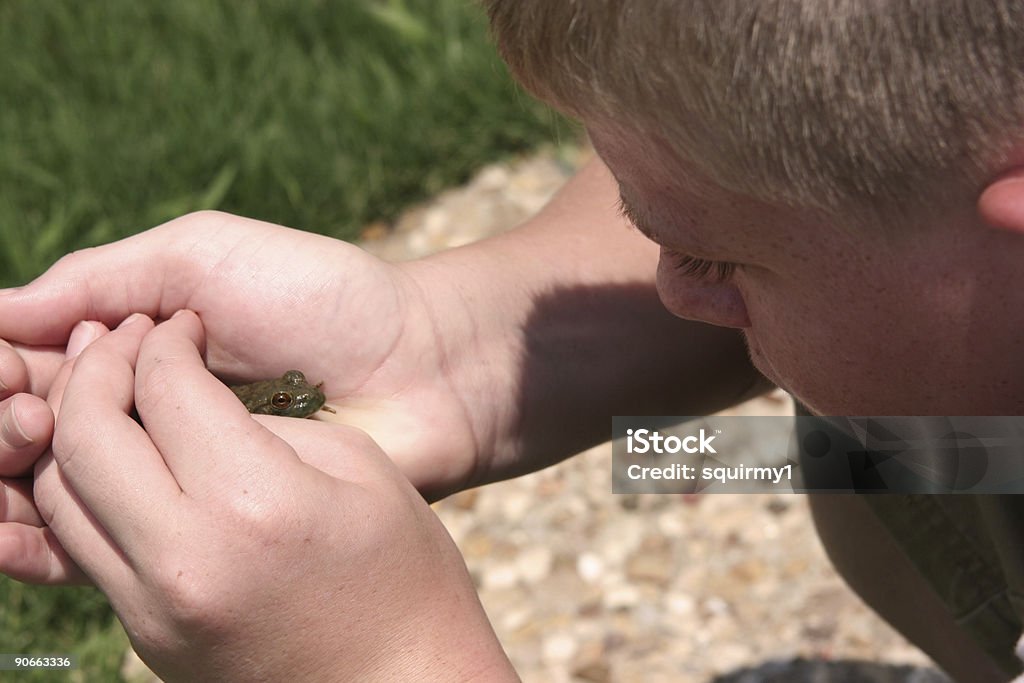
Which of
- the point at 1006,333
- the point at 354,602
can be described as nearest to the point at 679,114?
the point at 1006,333

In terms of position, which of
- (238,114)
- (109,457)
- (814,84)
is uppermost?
(814,84)

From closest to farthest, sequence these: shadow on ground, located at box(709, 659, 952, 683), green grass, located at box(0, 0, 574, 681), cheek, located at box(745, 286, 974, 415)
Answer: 1. cheek, located at box(745, 286, 974, 415)
2. shadow on ground, located at box(709, 659, 952, 683)
3. green grass, located at box(0, 0, 574, 681)

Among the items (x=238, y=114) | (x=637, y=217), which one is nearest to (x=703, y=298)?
(x=637, y=217)

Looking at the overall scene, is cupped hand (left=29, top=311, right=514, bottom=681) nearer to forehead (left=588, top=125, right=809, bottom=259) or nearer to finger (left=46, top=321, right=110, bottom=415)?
finger (left=46, top=321, right=110, bottom=415)

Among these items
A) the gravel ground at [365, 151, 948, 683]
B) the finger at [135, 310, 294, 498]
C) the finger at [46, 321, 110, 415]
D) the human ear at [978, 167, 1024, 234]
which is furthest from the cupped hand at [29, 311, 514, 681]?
the gravel ground at [365, 151, 948, 683]

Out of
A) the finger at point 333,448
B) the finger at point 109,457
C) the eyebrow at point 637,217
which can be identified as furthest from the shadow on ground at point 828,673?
the finger at point 109,457

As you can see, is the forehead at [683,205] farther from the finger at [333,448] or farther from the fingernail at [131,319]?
the fingernail at [131,319]

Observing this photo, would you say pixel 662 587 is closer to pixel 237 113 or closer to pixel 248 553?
pixel 248 553
